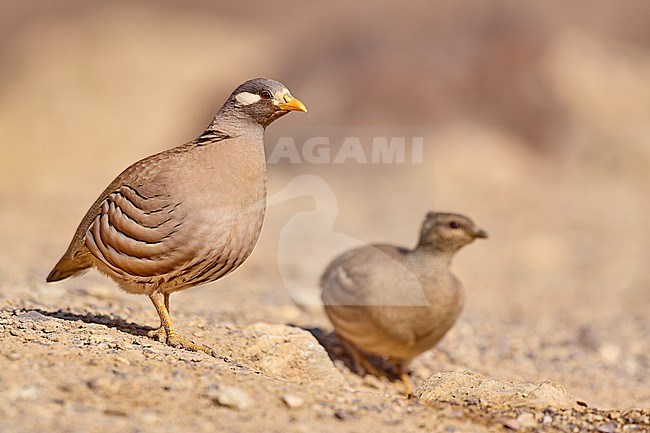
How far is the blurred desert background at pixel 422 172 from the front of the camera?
8.23 meters

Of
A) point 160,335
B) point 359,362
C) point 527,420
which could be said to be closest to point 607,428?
point 527,420

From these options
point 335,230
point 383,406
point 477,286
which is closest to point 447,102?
point 335,230

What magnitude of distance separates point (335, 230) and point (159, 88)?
1489 centimetres

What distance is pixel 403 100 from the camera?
17.7 m

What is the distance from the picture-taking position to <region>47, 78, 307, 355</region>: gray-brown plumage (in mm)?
5035

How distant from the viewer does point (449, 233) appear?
23.7ft

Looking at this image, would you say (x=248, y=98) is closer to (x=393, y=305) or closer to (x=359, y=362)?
(x=393, y=305)

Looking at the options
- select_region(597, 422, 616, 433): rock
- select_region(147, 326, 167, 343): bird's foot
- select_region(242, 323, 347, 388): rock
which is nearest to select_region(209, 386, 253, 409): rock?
select_region(147, 326, 167, 343): bird's foot

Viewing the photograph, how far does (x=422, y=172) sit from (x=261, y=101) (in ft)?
39.2

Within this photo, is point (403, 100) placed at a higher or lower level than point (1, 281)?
higher

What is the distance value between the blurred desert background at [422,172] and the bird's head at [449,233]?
4.26 feet

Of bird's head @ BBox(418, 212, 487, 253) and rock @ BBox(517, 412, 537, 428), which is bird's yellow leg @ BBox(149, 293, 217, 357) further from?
bird's head @ BBox(418, 212, 487, 253)

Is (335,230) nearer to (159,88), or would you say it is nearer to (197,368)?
(197,368)

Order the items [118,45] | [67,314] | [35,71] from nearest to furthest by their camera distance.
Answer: [67,314]
[35,71]
[118,45]
